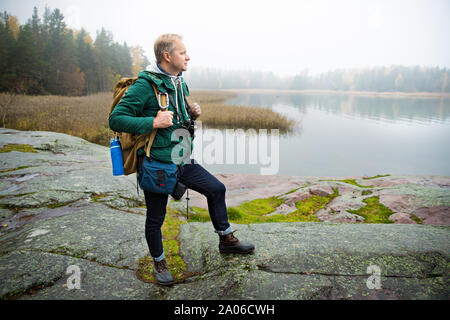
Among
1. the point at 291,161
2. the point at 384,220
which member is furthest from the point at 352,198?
the point at 291,161

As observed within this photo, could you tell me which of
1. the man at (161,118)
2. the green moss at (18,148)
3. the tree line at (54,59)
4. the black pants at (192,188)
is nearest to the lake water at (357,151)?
the green moss at (18,148)

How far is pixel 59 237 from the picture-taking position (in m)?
3.21

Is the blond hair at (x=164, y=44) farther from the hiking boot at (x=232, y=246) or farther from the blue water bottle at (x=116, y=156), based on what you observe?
the hiking boot at (x=232, y=246)

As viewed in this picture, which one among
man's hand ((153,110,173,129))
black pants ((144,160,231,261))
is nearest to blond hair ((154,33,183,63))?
man's hand ((153,110,173,129))

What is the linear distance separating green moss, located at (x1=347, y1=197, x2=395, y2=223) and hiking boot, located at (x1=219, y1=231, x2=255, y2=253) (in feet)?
9.31

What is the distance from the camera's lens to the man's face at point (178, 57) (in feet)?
7.61

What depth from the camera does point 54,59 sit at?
40.9 metres

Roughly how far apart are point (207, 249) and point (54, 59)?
47.9m

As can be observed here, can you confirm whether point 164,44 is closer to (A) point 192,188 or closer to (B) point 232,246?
(A) point 192,188

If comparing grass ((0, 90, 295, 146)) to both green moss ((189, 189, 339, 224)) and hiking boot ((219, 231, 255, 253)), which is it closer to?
green moss ((189, 189, 339, 224))

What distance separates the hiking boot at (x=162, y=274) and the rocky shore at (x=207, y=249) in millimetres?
58

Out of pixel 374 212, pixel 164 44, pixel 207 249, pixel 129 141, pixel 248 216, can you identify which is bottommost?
pixel 248 216

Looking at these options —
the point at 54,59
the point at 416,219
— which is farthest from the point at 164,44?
the point at 54,59

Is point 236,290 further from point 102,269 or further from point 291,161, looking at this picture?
point 291,161
